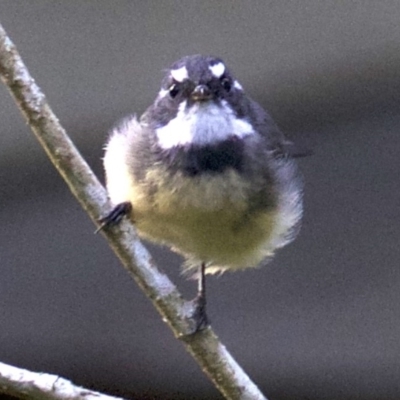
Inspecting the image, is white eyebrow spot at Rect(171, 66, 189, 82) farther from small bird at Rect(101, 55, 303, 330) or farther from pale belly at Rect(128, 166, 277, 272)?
pale belly at Rect(128, 166, 277, 272)

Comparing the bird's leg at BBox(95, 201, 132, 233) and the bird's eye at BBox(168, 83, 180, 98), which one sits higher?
the bird's eye at BBox(168, 83, 180, 98)

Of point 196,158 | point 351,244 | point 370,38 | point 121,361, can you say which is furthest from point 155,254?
point 196,158

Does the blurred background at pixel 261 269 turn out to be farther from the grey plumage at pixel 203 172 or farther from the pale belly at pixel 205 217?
the pale belly at pixel 205 217

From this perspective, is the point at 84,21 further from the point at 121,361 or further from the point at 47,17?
the point at 121,361

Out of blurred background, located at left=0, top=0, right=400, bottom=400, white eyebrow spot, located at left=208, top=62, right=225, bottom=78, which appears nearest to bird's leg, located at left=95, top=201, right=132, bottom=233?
white eyebrow spot, located at left=208, top=62, right=225, bottom=78

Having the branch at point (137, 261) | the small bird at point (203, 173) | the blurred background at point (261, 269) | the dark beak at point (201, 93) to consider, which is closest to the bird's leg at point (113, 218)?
the branch at point (137, 261)
